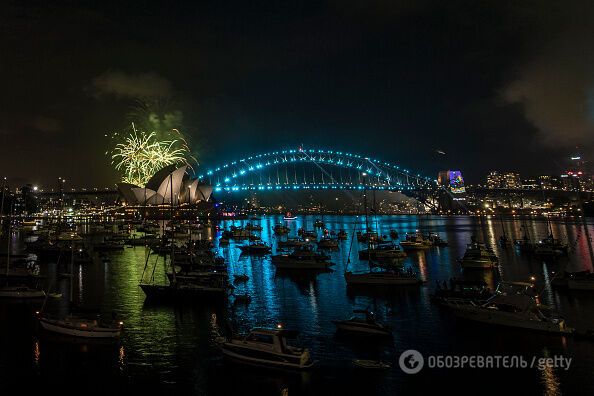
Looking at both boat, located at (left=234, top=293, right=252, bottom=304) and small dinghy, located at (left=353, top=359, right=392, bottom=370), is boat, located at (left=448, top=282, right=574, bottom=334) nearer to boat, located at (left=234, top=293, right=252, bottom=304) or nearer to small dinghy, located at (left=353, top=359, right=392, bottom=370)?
small dinghy, located at (left=353, top=359, right=392, bottom=370)

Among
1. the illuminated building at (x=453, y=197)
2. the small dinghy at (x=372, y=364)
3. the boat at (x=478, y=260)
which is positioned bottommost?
the small dinghy at (x=372, y=364)

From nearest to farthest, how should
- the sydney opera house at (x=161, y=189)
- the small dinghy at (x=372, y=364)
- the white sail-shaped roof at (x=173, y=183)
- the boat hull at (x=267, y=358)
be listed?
the boat hull at (x=267, y=358)
the small dinghy at (x=372, y=364)
the white sail-shaped roof at (x=173, y=183)
the sydney opera house at (x=161, y=189)

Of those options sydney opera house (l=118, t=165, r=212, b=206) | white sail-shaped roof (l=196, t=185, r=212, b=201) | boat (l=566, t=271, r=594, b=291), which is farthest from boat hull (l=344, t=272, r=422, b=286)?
white sail-shaped roof (l=196, t=185, r=212, b=201)

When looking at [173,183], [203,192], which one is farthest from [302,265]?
[203,192]

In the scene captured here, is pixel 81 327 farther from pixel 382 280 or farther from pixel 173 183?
pixel 173 183

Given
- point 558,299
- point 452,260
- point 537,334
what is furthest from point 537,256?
point 537,334

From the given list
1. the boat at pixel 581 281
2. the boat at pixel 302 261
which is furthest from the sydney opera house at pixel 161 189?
the boat at pixel 581 281

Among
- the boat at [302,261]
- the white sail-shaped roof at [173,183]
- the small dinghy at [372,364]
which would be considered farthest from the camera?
the white sail-shaped roof at [173,183]

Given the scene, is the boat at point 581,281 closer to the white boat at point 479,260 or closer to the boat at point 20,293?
the white boat at point 479,260
